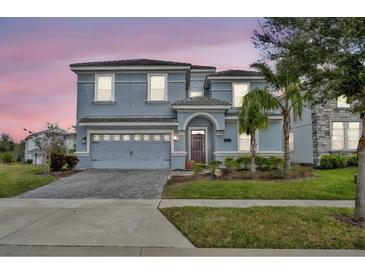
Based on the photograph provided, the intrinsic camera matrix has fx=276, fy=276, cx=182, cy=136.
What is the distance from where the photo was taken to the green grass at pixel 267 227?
16.4ft

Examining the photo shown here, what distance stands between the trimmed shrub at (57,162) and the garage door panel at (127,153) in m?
1.94

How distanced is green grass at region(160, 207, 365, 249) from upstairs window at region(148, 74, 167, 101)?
11037 mm

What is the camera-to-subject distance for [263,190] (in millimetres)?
10117

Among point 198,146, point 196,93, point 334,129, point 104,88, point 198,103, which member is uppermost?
point 196,93

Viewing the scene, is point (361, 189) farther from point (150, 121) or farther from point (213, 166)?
Result: point (150, 121)

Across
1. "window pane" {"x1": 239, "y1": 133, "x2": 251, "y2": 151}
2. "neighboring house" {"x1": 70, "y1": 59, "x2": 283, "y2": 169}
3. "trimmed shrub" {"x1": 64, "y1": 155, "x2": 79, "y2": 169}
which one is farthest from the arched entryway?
"trimmed shrub" {"x1": 64, "y1": 155, "x2": 79, "y2": 169}

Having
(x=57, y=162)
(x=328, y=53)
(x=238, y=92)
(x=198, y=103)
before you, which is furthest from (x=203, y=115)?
(x=328, y=53)

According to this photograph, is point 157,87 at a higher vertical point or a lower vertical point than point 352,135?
higher

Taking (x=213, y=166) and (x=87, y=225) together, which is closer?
(x=87, y=225)

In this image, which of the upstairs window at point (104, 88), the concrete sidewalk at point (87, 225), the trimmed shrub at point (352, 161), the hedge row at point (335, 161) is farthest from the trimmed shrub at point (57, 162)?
the trimmed shrub at point (352, 161)

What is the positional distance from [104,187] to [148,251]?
23.4 feet

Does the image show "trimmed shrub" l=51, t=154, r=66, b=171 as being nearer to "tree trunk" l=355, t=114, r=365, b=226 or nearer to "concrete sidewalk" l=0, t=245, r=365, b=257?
"concrete sidewalk" l=0, t=245, r=365, b=257

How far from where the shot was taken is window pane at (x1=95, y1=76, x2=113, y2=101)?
693 inches
